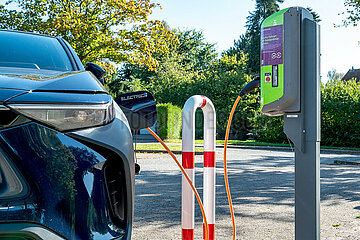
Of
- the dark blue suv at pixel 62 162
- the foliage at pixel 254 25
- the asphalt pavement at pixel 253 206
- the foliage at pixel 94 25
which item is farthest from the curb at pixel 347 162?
the foliage at pixel 254 25

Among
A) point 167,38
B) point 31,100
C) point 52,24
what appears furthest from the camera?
point 167,38

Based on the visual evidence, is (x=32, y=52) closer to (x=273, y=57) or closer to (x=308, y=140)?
(x=273, y=57)

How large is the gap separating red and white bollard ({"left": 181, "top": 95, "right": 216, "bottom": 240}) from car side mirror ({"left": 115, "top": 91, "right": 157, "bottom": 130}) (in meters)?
0.62

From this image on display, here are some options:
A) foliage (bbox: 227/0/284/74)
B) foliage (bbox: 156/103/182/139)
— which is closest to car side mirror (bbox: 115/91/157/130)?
foliage (bbox: 156/103/182/139)

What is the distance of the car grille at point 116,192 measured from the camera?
5.76 ft

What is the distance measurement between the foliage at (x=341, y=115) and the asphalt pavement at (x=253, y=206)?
41.3ft

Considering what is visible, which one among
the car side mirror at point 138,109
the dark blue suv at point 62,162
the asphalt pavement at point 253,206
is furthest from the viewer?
the asphalt pavement at point 253,206

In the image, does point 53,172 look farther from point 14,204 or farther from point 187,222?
point 187,222

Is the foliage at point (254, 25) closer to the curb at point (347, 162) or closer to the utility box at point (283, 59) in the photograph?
the curb at point (347, 162)

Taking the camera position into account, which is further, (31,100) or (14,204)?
(31,100)

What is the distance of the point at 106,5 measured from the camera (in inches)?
605

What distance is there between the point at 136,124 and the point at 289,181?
601 cm

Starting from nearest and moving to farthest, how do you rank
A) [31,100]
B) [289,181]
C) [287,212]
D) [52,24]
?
[31,100]
[287,212]
[289,181]
[52,24]

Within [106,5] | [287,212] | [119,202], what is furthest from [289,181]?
[106,5]
